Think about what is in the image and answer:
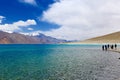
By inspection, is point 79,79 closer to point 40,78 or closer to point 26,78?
point 40,78

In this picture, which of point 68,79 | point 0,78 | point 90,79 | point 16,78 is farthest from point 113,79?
point 0,78

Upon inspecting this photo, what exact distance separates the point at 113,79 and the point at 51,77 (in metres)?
9.12

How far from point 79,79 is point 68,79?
160cm

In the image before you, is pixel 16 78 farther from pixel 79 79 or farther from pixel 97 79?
pixel 97 79

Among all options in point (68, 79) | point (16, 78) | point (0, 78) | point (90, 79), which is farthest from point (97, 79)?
point (0, 78)

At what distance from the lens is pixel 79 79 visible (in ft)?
92.6

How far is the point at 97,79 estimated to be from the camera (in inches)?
1105

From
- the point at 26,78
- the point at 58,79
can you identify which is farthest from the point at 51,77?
the point at 26,78

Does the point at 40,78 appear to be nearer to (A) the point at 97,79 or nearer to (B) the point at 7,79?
(B) the point at 7,79

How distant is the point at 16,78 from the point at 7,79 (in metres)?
1.36

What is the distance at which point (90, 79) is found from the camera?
28109 mm

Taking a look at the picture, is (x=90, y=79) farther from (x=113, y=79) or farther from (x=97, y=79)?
(x=113, y=79)

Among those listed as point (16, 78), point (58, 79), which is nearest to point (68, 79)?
point (58, 79)

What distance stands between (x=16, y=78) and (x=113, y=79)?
14260mm
